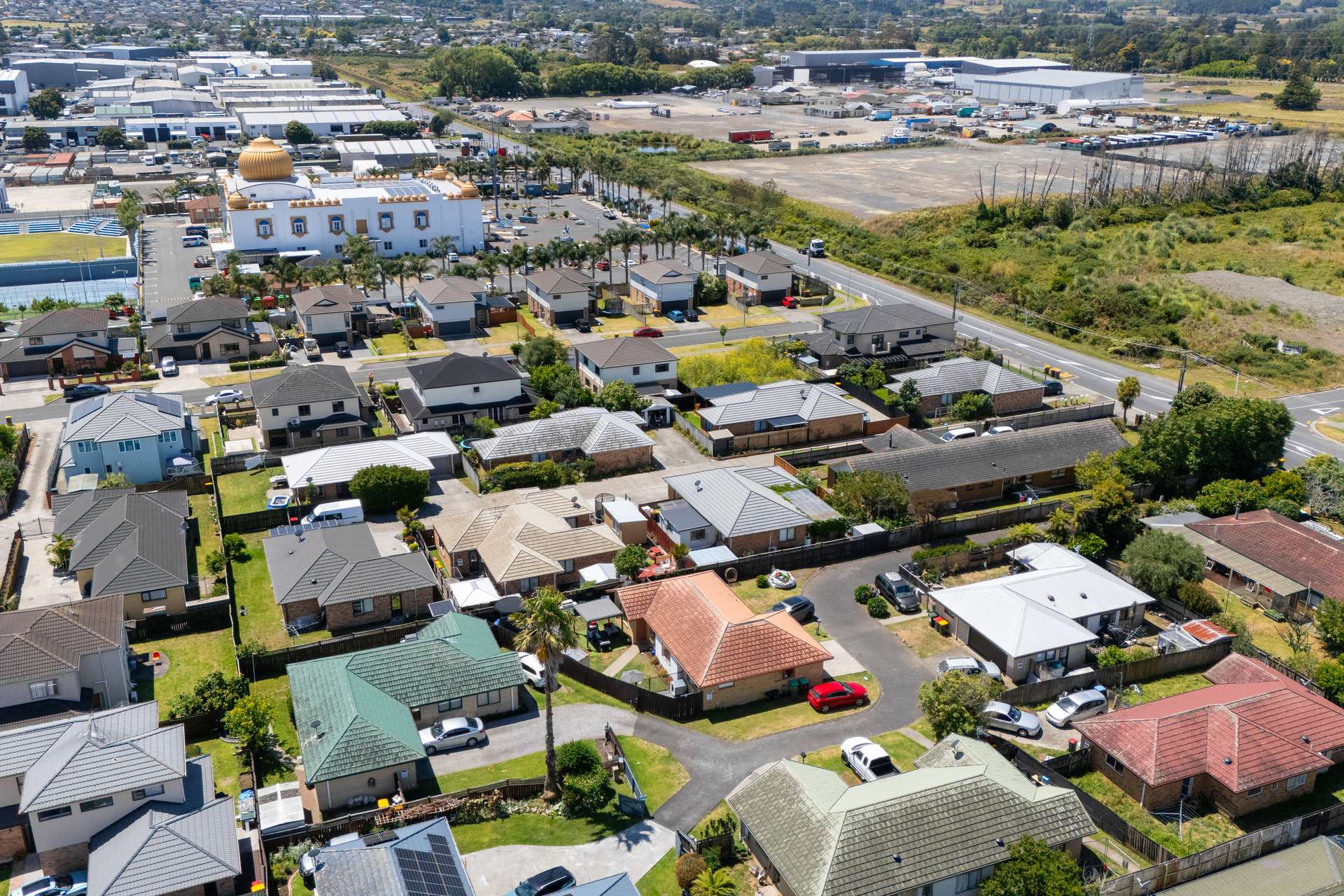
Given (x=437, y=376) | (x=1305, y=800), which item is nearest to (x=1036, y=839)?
(x=1305, y=800)

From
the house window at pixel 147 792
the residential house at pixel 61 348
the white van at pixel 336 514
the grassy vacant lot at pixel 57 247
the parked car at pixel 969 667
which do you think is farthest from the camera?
the grassy vacant lot at pixel 57 247

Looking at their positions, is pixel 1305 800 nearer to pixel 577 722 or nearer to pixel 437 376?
pixel 577 722

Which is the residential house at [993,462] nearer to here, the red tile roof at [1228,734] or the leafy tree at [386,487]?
the red tile roof at [1228,734]

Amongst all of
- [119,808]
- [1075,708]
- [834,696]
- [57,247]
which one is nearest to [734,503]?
[834,696]

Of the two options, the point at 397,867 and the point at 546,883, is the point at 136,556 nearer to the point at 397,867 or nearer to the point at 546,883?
the point at 397,867

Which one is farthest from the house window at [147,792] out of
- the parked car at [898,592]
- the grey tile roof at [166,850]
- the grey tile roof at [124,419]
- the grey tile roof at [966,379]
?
the grey tile roof at [966,379]

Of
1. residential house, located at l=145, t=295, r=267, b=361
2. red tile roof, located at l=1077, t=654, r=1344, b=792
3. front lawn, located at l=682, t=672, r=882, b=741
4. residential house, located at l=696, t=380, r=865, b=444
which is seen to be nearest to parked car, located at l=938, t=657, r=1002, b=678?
front lawn, located at l=682, t=672, r=882, b=741

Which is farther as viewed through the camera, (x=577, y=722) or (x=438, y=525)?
(x=438, y=525)

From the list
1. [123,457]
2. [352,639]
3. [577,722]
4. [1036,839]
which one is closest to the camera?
[1036,839]
